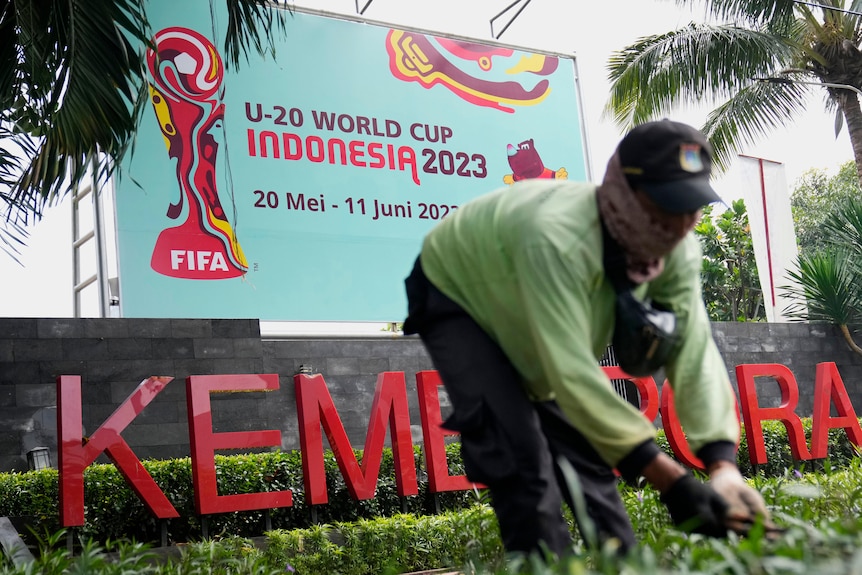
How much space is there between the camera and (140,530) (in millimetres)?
7906

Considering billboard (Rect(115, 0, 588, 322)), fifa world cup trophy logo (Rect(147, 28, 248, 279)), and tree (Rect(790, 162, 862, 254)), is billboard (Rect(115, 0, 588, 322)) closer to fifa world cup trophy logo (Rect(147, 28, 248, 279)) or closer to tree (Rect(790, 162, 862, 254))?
fifa world cup trophy logo (Rect(147, 28, 248, 279))

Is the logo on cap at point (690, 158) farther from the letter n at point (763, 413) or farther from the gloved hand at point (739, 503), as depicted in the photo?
the letter n at point (763, 413)

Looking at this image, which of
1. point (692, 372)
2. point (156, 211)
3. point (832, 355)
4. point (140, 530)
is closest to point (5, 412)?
point (140, 530)

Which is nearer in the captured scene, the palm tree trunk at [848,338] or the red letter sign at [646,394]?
the red letter sign at [646,394]

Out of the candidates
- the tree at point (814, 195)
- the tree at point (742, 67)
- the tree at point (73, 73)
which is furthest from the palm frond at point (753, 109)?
the tree at point (814, 195)

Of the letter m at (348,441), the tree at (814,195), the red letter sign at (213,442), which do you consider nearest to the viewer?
the red letter sign at (213,442)

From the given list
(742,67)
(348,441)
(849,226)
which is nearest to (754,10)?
(742,67)

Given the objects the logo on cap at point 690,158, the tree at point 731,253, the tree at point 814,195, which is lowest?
the logo on cap at point 690,158

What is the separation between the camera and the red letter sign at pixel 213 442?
7.76 m

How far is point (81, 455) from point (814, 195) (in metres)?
34.7

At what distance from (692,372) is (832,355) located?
1276 centimetres

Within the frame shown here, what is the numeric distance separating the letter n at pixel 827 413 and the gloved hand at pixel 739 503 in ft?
31.5

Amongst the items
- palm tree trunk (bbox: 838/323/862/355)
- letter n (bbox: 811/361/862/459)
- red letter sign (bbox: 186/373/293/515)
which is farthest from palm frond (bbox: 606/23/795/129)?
red letter sign (bbox: 186/373/293/515)

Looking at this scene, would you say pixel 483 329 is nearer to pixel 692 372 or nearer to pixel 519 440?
pixel 519 440
